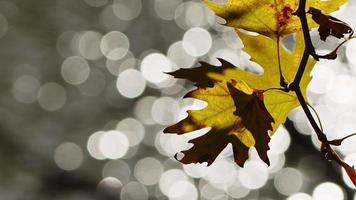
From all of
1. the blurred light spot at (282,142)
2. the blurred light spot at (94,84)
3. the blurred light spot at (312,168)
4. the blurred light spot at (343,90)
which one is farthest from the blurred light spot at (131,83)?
the blurred light spot at (343,90)

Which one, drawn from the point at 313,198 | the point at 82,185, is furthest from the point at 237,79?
the point at 313,198

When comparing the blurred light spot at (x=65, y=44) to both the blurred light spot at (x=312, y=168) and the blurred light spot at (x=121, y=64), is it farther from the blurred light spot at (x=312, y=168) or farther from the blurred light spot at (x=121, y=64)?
the blurred light spot at (x=312, y=168)

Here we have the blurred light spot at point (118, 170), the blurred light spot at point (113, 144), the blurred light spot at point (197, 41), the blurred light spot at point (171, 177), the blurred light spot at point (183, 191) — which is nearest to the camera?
the blurred light spot at point (118, 170)

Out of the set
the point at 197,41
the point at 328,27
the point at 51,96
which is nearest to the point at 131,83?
the point at 51,96

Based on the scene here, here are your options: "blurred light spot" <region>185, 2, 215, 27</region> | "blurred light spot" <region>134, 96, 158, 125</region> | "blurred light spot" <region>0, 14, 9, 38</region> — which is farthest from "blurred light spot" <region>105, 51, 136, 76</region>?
"blurred light spot" <region>0, 14, 9, 38</region>

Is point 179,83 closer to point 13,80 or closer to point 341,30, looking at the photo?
point 13,80
